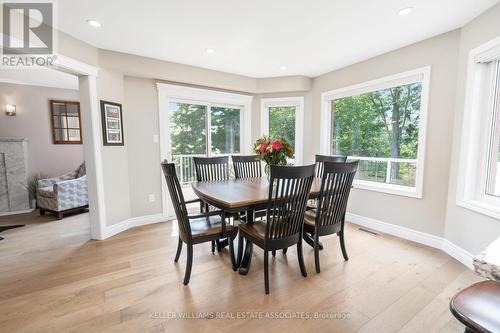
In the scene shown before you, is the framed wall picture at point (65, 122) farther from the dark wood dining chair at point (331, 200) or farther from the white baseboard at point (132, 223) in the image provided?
the dark wood dining chair at point (331, 200)

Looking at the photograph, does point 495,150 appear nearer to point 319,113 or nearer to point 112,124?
point 319,113

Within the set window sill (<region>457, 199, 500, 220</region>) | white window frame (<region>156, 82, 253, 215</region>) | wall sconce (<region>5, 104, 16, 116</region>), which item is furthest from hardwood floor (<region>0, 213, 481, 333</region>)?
wall sconce (<region>5, 104, 16, 116</region>)

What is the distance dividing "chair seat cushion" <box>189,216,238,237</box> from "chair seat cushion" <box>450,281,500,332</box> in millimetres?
1611

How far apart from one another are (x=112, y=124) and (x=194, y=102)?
137 cm

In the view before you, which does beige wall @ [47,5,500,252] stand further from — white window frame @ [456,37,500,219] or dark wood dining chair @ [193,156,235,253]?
dark wood dining chair @ [193,156,235,253]

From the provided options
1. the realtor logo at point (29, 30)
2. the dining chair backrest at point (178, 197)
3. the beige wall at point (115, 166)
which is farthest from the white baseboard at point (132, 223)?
the realtor logo at point (29, 30)

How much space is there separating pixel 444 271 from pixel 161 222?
3.57m

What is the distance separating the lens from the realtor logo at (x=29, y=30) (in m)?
1.94

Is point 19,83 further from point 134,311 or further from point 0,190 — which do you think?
point 134,311

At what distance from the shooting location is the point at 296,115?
432cm

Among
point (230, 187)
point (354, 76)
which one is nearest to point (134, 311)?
point (230, 187)

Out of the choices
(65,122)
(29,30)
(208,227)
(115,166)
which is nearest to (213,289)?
(208,227)

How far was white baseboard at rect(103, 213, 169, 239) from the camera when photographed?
9.92 feet

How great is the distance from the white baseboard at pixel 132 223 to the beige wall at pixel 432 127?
3.33 meters
